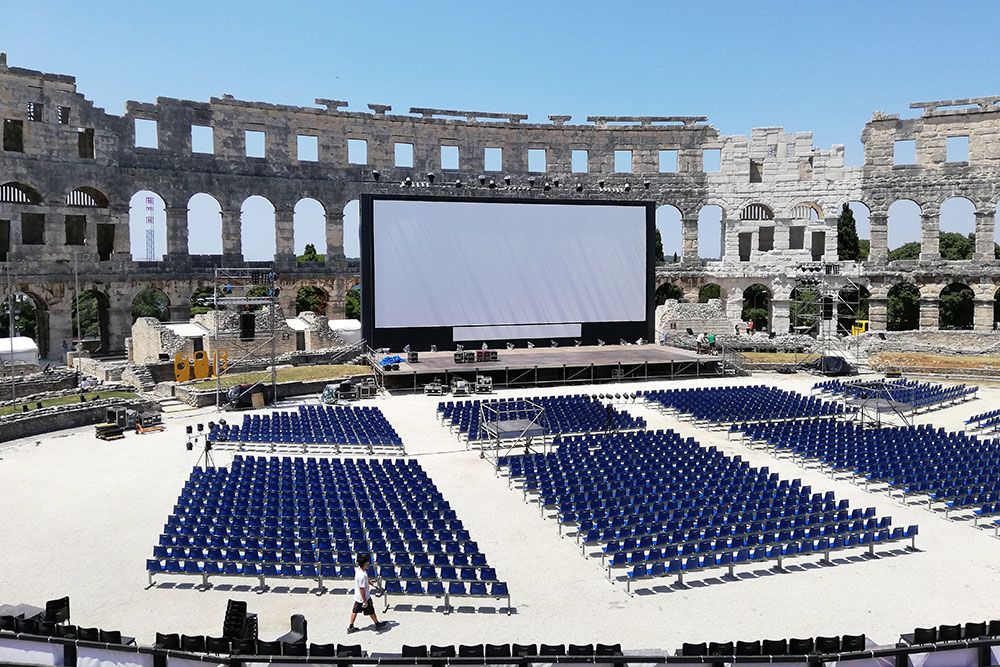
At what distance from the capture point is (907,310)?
206 ft

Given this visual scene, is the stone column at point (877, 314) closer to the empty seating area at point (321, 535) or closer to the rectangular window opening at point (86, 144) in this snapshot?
the empty seating area at point (321, 535)

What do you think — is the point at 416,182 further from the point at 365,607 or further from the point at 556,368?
the point at 365,607

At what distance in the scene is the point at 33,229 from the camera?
4356 cm

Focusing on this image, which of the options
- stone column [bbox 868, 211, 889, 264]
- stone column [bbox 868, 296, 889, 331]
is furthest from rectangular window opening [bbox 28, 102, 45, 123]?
stone column [bbox 868, 296, 889, 331]

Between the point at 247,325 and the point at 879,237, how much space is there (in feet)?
138

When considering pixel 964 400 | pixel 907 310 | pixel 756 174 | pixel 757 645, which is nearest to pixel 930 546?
pixel 757 645

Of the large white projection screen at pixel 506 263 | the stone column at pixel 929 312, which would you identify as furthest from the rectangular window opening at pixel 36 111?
the stone column at pixel 929 312

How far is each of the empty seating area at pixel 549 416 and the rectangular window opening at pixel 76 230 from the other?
31.0 metres

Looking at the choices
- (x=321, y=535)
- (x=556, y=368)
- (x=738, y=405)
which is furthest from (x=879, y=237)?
(x=321, y=535)

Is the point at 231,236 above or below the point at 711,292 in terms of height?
above

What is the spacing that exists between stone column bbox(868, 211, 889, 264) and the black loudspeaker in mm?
40398

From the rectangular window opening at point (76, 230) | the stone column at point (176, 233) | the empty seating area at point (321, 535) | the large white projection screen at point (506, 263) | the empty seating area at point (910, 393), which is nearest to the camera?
the empty seating area at point (321, 535)

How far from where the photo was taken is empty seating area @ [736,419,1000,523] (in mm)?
16594

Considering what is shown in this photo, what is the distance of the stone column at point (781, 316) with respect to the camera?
4966cm
